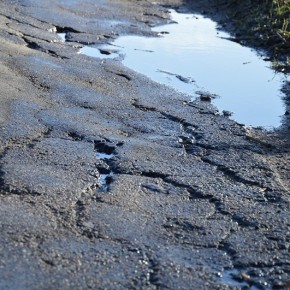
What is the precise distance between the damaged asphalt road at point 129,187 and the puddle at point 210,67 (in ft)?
1.07

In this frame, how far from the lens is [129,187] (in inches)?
164

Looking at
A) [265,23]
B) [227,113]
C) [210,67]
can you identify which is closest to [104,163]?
[227,113]

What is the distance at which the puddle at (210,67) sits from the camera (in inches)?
249

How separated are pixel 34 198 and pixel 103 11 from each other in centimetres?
697

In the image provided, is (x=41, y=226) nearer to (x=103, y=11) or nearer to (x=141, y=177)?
(x=141, y=177)

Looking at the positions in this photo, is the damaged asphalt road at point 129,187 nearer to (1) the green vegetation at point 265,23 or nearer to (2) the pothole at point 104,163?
(2) the pothole at point 104,163

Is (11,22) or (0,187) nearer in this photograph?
(0,187)

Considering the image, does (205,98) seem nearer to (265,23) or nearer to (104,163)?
(104,163)

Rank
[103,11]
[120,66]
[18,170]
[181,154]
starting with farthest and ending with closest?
[103,11] → [120,66] → [181,154] → [18,170]

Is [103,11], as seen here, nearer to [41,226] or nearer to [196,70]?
[196,70]

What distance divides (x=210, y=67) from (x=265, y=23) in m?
2.52

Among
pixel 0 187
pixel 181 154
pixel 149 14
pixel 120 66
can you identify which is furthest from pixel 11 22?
pixel 0 187

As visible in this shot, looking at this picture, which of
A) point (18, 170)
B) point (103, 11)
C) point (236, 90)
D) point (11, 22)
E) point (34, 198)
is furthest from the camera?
point (103, 11)

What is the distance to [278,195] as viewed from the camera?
4258 mm
